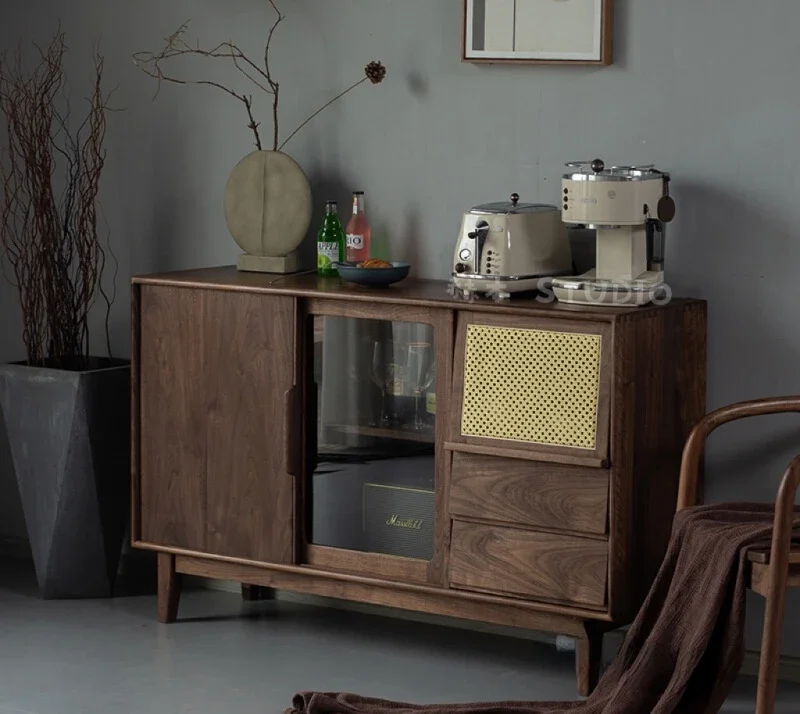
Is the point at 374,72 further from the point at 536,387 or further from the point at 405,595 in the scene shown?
the point at 405,595

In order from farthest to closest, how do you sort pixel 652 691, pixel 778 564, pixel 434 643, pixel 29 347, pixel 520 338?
pixel 29 347 → pixel 434 643 → pixel 520 338 → pixel 652 691 → pixel 778 564

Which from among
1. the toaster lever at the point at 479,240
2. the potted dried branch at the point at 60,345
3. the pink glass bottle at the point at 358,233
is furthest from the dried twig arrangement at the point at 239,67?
the toaster lever at the point at 479,240

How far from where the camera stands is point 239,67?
13.0ft

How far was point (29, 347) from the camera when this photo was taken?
4137 mm

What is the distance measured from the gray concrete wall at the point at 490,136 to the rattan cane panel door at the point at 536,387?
0.43 metres

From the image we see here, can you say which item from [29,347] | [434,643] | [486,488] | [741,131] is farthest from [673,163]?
[29,347]

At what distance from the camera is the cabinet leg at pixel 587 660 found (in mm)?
3262

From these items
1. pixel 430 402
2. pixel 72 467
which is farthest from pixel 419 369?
pixel 72 467

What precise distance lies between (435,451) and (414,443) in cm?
9

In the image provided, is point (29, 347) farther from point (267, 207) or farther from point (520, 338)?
point (520, 338)

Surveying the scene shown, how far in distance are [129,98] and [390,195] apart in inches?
34.3

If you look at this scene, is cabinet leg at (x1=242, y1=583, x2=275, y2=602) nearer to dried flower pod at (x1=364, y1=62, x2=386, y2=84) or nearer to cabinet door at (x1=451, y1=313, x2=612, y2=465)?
cabinet door at (x1=451, y1=313, x2=612, y2=465)

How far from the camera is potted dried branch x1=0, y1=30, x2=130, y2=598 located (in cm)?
393

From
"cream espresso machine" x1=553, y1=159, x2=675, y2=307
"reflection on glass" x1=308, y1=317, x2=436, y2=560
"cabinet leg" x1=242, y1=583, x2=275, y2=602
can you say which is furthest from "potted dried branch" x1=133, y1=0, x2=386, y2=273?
"cabinet leg" x1=242, y1=583, x2=275, y2=602
